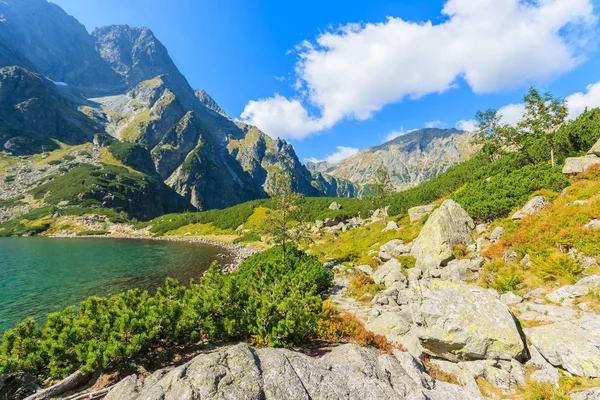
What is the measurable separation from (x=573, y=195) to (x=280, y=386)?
2236cm

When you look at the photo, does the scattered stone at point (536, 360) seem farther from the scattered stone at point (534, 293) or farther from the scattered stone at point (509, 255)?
the scattered stone at point (509, 255)

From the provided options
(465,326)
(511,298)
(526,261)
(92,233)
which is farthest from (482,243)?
(92,233)

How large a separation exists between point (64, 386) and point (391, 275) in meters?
16.4

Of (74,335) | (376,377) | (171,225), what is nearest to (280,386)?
(376,377)

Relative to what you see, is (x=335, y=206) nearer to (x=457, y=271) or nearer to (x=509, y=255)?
(x=457, y=271)

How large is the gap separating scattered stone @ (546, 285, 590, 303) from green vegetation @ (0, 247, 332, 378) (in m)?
9.58

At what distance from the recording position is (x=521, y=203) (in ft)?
68.4

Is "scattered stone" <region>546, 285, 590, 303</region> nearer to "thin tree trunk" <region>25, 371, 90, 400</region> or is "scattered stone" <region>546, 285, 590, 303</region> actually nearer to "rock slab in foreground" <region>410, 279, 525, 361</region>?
"rock slab in foreground" <region>410, 279, 525, 361</region>

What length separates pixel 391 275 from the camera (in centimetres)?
1756

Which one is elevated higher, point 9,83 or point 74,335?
point 9,83

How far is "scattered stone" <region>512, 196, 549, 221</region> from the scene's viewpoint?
18.0 metres

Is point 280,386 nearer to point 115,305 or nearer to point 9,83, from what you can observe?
point 115,305

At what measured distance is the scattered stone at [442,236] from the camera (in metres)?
17.8

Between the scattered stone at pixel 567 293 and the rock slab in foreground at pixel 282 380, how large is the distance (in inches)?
275
